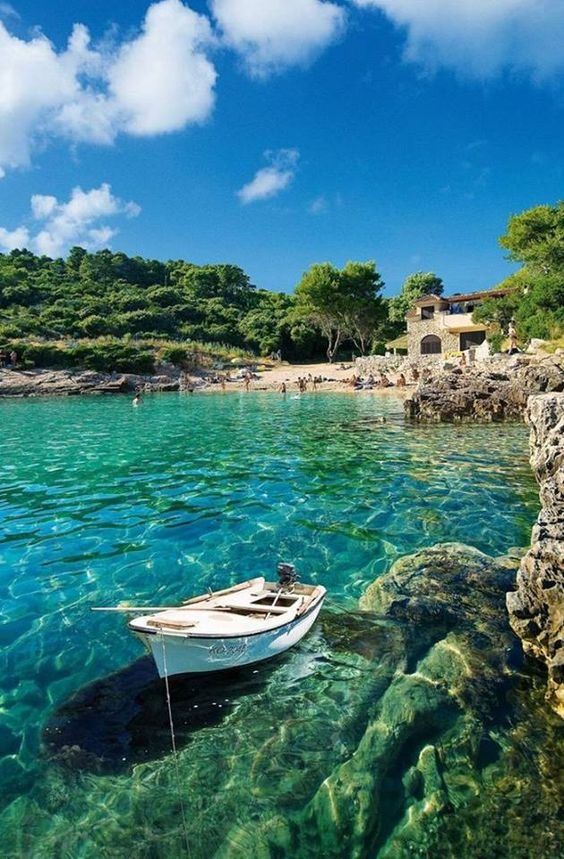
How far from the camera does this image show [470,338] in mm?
58719

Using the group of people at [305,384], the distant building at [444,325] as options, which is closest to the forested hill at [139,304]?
the distant building at [444,325]

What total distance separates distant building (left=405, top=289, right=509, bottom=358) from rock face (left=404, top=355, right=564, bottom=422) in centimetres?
3202

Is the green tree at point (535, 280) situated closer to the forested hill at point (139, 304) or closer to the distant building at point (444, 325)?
Answer: the distant building at point (444, 325)

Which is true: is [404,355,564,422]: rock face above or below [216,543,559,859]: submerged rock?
above

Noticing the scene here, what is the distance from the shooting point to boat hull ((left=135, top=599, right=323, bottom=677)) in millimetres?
4914

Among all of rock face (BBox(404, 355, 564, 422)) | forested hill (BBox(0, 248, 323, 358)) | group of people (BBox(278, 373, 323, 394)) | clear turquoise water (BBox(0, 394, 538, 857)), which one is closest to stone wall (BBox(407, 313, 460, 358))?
group of people (BBox(278, 373, 323, 394))

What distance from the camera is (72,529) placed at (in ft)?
35.1

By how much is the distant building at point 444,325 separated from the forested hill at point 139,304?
2073 cm

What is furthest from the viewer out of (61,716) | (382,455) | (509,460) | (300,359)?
(300,359)

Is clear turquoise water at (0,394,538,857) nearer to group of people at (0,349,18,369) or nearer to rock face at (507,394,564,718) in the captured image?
rock face at (507,394,564,718)

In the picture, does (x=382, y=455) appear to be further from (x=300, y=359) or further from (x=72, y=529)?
(x=300, y=359)

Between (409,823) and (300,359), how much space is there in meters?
76.9

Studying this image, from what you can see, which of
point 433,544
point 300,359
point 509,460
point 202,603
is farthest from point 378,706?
point 300,359

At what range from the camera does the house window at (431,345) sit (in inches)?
2344
